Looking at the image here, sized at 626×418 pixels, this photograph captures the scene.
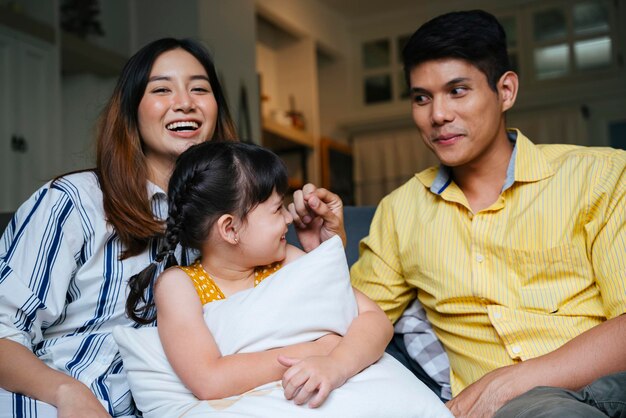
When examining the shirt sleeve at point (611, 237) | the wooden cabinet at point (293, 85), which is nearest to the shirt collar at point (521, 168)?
the shirt sleeve at point (611, 237)

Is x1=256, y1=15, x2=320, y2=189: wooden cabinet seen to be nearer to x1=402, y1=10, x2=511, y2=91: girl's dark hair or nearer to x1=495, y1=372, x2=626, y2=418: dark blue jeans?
x1=402, y1=10, x2=511, y2=91: girl's dark hair

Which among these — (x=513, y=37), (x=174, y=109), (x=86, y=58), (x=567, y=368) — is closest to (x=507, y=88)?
(x=567, y=368)

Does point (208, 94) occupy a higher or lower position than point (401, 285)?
higher

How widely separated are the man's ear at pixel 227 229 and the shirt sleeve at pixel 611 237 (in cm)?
78

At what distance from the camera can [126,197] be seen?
153 cm

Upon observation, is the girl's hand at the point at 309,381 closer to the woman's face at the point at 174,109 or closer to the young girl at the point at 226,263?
the young girl at the point at 226,263

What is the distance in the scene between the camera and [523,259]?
159 centimetres

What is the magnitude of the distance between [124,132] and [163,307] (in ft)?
1.80

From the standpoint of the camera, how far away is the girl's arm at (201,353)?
3.88ft

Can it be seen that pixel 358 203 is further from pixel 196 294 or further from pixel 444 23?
pixel 196 294

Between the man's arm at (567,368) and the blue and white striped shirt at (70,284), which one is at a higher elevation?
the blue and white striped shirt at (70,284)

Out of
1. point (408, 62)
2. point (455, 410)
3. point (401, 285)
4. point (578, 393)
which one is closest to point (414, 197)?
point (401, 285)

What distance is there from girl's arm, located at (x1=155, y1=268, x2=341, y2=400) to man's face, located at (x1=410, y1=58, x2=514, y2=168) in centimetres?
65

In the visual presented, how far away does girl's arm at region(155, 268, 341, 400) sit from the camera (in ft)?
3.88
